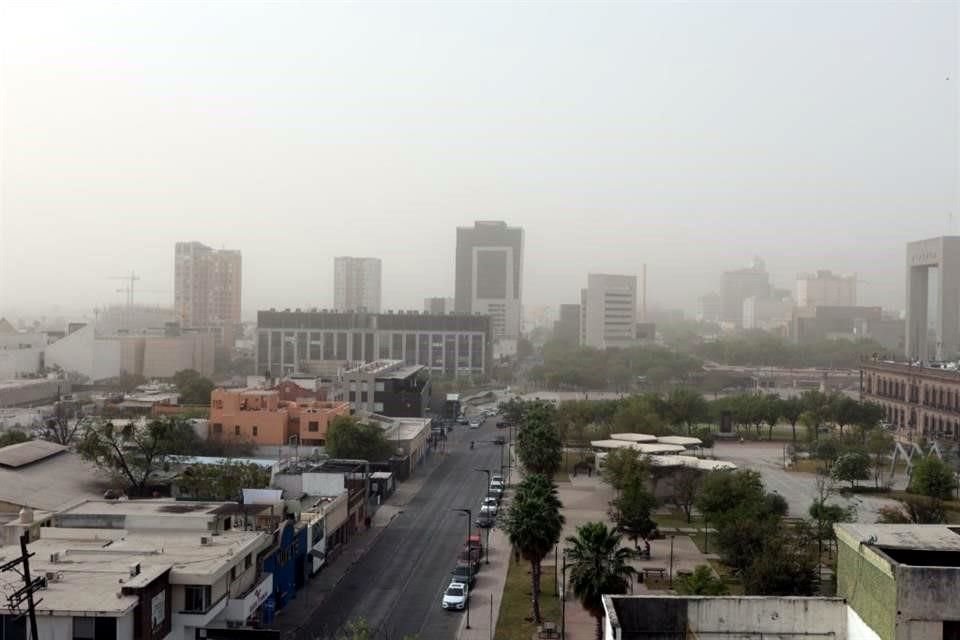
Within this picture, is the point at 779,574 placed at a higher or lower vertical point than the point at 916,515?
higher

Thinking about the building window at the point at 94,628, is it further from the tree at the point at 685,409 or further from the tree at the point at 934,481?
the tree at the point at 685,409

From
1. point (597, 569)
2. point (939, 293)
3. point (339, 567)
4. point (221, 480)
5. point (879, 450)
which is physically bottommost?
point (339, 567)

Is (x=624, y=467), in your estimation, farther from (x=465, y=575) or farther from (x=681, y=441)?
(x=681, y=441)

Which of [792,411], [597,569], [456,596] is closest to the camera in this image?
[597,569]

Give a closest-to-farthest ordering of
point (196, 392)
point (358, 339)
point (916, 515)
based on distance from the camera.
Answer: point (916, 515), point (196, 392), point (358, 339)

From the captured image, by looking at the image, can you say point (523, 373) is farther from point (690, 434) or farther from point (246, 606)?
point (246, 606)

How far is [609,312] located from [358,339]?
49.1 m

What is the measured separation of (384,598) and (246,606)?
179 inches

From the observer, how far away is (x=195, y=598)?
1800 cm


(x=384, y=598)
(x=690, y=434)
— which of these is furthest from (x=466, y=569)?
(x=690, y=434)

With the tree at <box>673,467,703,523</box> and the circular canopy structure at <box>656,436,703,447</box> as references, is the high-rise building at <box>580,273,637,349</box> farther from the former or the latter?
the tree at <box>673,467,703,523</box>

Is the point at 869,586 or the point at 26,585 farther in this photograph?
the point at 869,586

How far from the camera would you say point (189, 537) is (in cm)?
2103

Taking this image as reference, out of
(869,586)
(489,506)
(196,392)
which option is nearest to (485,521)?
(489,506)
